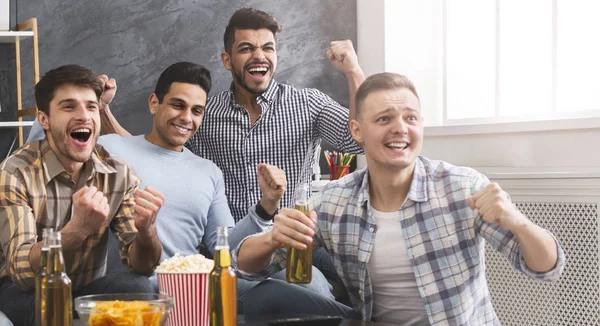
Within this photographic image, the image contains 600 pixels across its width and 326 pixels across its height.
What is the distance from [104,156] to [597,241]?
5.93ft

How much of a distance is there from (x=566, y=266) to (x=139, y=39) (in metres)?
2.19

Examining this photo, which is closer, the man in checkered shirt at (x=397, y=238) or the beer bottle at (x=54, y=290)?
the beer bottle at (x=54, y=290)

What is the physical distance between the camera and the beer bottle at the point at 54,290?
158 centimetres

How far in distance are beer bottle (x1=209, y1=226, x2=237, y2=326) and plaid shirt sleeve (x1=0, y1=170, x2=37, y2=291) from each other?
85cm

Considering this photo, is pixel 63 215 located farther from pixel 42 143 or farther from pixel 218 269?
pixel 218 269

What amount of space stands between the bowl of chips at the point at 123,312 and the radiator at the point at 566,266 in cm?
189

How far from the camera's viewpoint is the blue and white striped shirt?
2270 mm

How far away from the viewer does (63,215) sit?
2574 mm

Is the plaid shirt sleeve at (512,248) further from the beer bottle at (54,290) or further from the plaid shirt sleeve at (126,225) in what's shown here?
the beer bottle at (54,290)

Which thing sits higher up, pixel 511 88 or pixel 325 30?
pixel 325 30

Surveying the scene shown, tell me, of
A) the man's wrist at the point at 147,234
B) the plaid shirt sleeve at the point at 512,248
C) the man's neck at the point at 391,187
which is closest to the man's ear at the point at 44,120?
the man's wrist at the point at 147,234

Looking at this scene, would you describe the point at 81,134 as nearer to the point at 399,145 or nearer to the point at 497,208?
the point at 399,145

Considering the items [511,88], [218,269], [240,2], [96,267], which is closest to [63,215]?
[96,267]

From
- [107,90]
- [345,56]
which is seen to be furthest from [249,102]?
[107,90]
